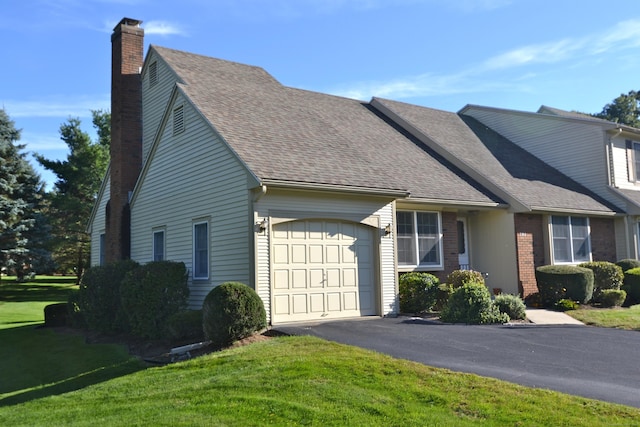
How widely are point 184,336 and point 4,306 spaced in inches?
749

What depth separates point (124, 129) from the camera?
19.9m

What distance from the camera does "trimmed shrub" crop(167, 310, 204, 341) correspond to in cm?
1231

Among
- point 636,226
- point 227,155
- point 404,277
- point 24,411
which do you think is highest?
point 227,155

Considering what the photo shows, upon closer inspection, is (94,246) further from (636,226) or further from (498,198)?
(636,226)

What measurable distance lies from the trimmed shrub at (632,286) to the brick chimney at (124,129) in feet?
52.8

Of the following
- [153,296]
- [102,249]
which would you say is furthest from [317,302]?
[102,249]

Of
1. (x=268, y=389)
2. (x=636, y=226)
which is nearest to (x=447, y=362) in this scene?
(x=268, y=389)

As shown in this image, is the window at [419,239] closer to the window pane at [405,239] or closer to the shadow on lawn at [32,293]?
the window pane at [405,239]

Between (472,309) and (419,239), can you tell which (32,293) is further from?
(472,309)

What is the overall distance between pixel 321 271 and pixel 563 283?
8.15m

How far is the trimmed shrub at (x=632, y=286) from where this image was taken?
61.9ft

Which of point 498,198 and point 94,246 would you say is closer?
point 498,198

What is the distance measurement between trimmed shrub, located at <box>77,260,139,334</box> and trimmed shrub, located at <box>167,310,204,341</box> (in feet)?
9.62

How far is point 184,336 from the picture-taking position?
1248 cm
